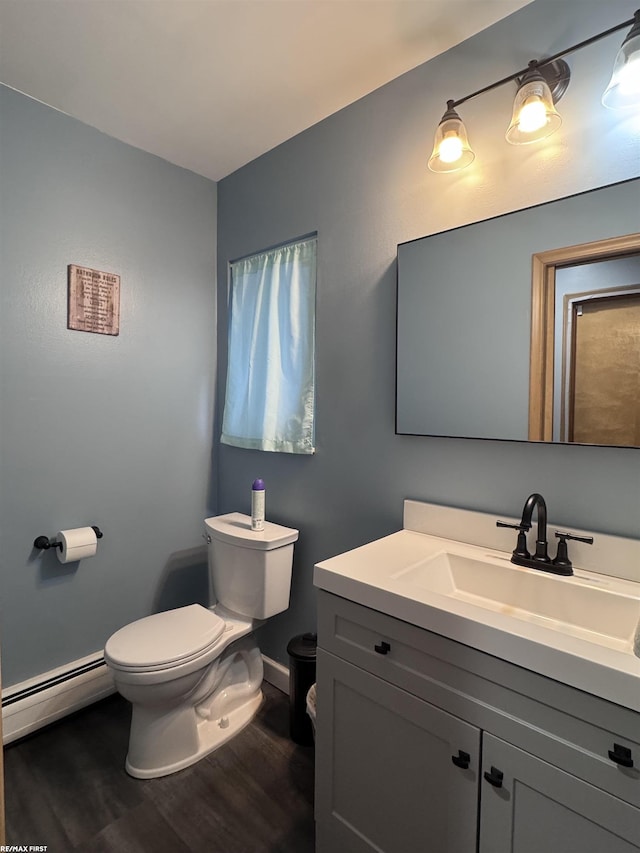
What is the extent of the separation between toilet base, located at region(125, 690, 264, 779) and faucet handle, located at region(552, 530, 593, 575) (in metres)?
1.42

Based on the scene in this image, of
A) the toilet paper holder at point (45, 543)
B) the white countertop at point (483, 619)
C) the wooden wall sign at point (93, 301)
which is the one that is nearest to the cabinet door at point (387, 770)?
the white countertop at point (483, 619)

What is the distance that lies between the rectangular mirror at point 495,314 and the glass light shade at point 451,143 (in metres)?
0.22

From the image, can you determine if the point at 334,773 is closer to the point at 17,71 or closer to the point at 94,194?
the point at 94,194

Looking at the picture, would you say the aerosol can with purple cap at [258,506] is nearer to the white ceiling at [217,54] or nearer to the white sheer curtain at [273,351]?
the white sheer curtain at [273,351]

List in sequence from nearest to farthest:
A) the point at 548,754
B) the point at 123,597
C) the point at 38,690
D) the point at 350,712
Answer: the point at 548,754, the point at 350,712, the point at 38,690, the point at 123,597

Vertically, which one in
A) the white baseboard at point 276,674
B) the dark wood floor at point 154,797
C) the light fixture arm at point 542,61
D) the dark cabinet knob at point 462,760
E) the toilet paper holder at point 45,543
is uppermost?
the light fixture arm at point 542,61

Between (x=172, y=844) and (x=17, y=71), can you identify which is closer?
(x=172, y=844)

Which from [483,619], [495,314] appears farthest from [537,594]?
[495,314]

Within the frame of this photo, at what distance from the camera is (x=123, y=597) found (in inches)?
82.4

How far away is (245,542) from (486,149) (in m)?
1.68

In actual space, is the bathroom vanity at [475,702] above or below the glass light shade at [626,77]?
below

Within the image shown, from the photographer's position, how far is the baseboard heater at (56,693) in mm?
1726

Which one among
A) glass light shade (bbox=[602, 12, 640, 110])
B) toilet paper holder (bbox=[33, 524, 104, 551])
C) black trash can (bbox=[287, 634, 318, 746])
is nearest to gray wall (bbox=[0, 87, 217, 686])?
toilet paper holder (bbox=[33, 524, 104, 551])

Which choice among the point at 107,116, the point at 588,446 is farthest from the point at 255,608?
the point at 107,116
